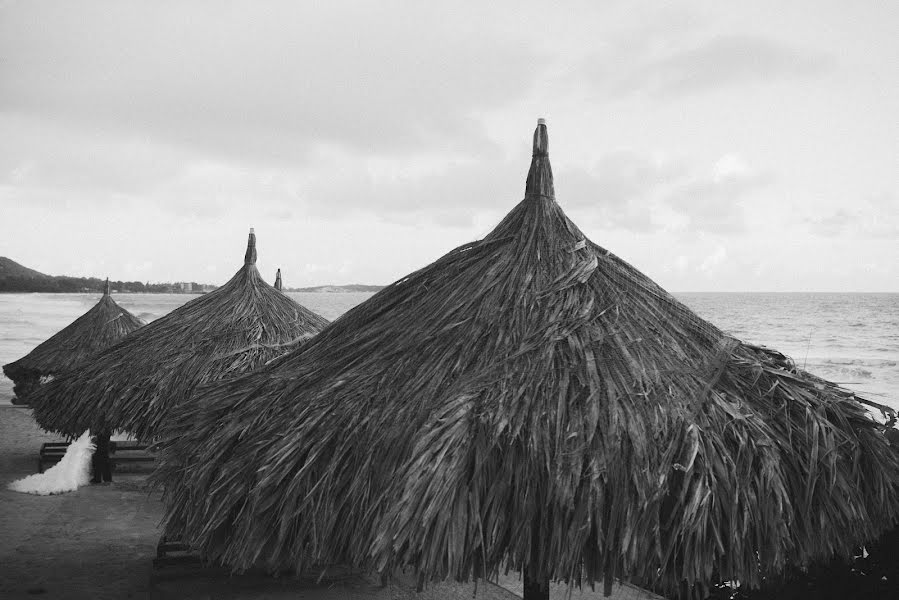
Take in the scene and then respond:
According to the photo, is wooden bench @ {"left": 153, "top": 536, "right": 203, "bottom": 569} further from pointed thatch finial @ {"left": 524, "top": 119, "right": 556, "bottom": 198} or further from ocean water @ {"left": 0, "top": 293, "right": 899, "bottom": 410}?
ocean water @ {"left": 0, "top": 293, "right": 899, "bottom": 410}

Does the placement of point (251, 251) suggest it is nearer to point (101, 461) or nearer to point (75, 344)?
point (101, 461)

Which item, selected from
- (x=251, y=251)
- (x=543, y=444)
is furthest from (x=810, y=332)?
(x=543, y=444)

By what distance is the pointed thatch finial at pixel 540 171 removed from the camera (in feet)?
11.2

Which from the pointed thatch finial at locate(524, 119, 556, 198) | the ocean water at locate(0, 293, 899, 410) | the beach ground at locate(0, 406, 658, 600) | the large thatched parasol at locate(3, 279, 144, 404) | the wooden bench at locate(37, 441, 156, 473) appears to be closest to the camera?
the pointed thatch finial at locate(524, 119, 556, 198)

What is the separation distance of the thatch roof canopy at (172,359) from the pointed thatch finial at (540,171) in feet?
10.8

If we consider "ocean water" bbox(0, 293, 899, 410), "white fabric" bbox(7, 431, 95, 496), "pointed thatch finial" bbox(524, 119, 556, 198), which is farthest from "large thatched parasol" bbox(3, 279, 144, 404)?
"pointed thatch finial" bbox(524, 119, 556, 198)

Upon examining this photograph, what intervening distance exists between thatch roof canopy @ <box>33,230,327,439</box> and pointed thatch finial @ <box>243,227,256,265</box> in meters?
0.07

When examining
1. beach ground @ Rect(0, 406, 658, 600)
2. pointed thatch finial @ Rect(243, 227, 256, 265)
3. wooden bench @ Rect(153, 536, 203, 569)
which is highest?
pointed thatch finial @ Rect(243, 227, 256, 265)

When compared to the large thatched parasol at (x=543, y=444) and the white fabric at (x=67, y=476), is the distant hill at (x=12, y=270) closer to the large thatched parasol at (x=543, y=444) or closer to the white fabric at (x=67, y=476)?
the white fabric at (x=67, y=476)

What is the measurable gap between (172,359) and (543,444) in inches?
197

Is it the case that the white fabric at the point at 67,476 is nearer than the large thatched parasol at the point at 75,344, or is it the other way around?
the white fabric at the point at 67,476

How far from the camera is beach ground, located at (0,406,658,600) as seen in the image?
15.8 ft

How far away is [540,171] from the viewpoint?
11.3ft

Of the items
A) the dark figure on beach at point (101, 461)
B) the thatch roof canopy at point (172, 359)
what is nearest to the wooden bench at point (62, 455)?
the dark figure on beach at point (101, 461)
